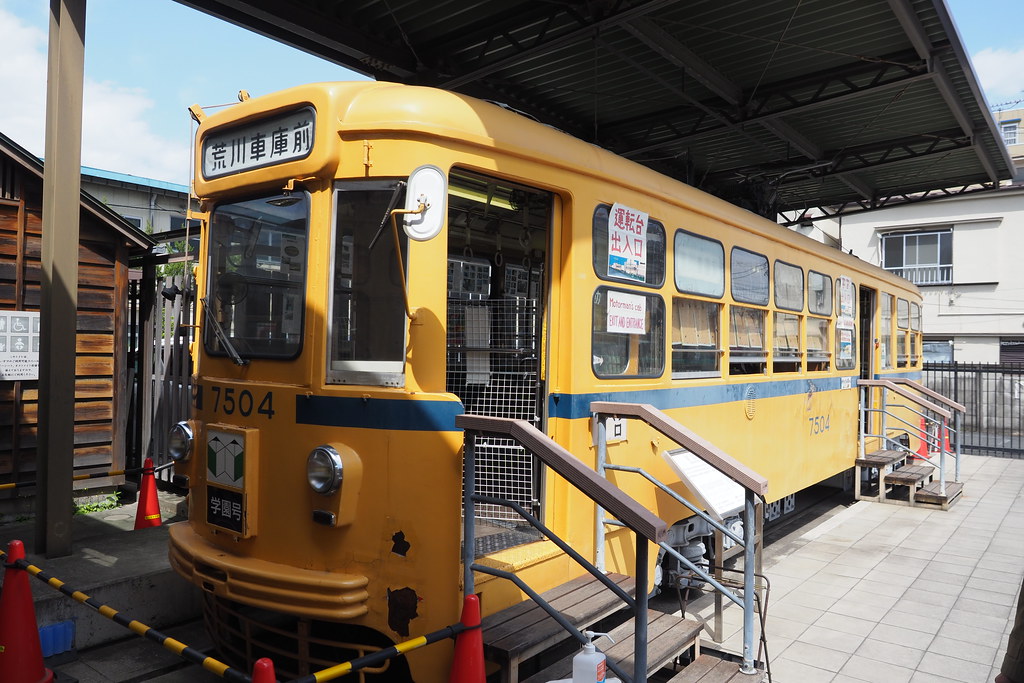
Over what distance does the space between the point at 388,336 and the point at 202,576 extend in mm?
1556

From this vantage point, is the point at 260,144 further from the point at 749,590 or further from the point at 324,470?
the point at 749,590

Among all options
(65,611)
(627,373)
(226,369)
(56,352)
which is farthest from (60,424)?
(627,373)

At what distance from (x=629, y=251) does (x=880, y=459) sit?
22.8ft

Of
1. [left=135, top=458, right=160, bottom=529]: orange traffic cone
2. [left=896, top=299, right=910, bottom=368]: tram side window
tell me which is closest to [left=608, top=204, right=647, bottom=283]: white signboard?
[left=135, top=458, right=160, bottom=529]: orange traffic cone

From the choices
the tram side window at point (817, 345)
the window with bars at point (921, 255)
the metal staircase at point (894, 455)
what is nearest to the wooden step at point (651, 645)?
the tram side window at point (817, 345)

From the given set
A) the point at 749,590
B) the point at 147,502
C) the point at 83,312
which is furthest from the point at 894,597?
→ the point at 83,312

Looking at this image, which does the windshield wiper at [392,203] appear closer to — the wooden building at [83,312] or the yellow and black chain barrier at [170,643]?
the yellow and black chain barrier at [170,643]

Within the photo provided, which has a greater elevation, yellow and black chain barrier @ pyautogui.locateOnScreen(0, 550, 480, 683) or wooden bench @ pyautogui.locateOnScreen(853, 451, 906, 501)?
yellow and black chain barrier @ pyautogui.locateOnScreen(0, 550, 480, 683)

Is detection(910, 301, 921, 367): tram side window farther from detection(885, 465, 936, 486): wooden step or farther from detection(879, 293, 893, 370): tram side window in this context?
detection(885, 465, 936, 486): wooden step

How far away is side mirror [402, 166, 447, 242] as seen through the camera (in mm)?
3322

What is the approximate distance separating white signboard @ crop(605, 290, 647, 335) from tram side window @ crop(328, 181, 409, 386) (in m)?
1.44

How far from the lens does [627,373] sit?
4.61 metres

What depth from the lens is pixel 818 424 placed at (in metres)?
8.14

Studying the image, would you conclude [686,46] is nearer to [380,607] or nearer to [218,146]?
[218,146]
